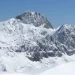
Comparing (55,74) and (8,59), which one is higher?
(8,59)

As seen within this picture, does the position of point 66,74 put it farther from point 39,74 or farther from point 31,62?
point 31,62

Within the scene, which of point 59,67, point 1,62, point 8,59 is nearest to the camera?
point 59,67

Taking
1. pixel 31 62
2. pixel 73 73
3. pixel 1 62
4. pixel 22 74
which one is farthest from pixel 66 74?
pixel 31 62

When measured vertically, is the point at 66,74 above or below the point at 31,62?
below

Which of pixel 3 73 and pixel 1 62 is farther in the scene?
pixel 1 62

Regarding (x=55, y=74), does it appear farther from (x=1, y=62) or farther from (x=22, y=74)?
(x=1, y=62)

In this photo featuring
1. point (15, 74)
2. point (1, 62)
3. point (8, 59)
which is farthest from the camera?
point (8, 59)

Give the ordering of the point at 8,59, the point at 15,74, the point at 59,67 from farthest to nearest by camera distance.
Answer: the point at 8,59, the point at 59,67, the point at 15,74

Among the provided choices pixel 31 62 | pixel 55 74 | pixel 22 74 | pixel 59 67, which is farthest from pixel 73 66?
pixel 31 62

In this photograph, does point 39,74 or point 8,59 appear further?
point 8,59
